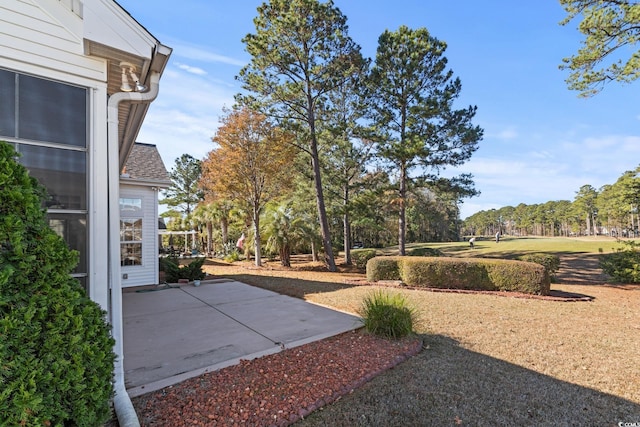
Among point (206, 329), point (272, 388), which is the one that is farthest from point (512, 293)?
point (206, 329)

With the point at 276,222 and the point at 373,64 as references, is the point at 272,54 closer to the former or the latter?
the point at 373,64

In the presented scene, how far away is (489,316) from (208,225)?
2228cm

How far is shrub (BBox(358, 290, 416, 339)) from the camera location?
438cm

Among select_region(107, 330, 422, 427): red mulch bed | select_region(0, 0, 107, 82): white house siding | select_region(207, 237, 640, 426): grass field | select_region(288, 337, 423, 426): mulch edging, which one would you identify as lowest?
select_region(207, 237, 640, 426): grass field

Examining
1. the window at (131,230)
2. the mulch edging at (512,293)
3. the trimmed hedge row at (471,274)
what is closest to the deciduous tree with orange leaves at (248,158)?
the window at (131,230)

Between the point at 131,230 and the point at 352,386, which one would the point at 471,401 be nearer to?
the point at 352,386

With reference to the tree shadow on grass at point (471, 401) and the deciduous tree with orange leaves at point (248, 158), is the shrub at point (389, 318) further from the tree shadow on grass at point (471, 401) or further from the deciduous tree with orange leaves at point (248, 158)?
the deciduous tree with orange leaves at point (248, 158)

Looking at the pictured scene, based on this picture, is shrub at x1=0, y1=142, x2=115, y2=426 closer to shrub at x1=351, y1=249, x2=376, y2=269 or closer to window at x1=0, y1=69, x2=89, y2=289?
window at x1=0, y1=69, x2=89, y2=289

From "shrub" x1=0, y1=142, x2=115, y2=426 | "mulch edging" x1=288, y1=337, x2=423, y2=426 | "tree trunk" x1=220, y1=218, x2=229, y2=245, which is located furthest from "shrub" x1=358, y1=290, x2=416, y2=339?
"tree trunk" x1=220, y1=218, x2=229, y2=245

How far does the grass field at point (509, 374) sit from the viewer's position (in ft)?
8.69

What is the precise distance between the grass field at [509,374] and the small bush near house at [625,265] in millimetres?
5142

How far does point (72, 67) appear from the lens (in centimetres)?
253

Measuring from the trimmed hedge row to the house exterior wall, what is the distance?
835 cm

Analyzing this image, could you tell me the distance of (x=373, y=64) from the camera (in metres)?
13.6
